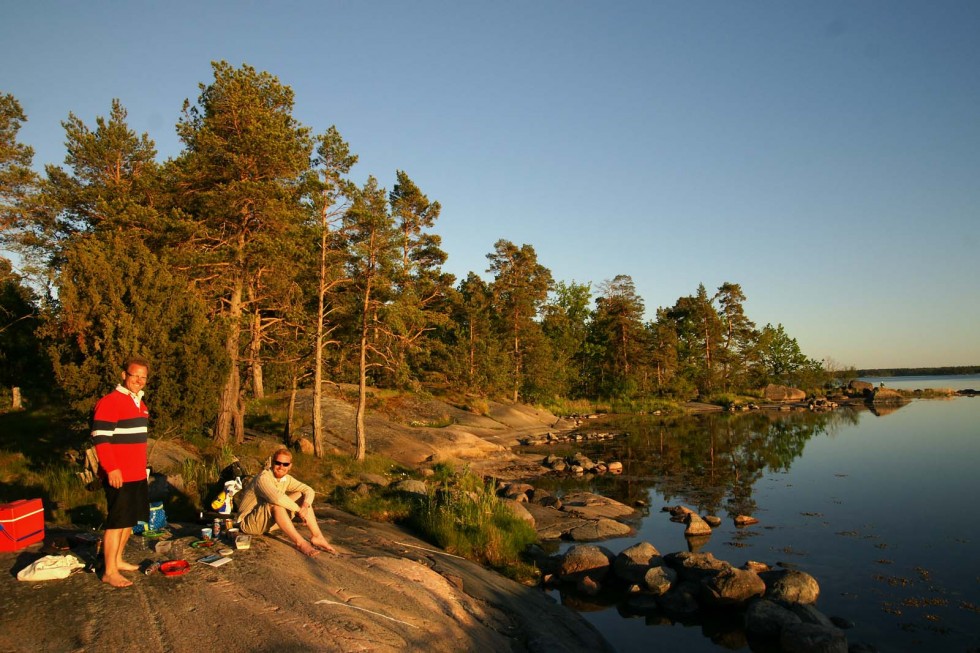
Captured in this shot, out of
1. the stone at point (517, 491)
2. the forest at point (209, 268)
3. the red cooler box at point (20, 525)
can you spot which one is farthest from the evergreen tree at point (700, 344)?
the red cooler box at point (20, 525)

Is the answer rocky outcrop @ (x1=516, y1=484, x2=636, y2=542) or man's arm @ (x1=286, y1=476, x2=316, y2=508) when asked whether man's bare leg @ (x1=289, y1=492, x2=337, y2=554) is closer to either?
man's arm @ (x1=286, y1=476, x2=316, y2=508)

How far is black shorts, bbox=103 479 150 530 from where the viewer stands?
700 centimetres

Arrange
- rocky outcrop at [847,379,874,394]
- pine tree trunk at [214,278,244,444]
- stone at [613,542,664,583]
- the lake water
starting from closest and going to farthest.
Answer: the lake water → stone at [613,542,664,583] → pine tree trunk at [214,278,244,444] → rocky outcrop at [847,379,874,394]

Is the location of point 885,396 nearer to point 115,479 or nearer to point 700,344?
point 700,344

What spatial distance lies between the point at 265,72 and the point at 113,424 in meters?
18.1

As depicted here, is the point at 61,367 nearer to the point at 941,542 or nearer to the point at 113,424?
the point at 113,424

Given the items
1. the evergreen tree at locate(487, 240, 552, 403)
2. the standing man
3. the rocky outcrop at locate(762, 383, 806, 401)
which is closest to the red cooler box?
the standing man

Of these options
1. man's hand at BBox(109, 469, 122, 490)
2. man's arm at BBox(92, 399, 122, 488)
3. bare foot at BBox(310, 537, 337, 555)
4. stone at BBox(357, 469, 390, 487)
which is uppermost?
man's arm at BBox(92, 399, 122, 488)

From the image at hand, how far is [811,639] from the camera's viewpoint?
31.0ft

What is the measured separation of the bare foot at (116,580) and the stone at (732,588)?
9.91m

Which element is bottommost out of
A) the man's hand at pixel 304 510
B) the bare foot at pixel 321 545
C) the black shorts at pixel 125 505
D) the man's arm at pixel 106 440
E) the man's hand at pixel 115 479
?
the bare foot at pixel 321 545

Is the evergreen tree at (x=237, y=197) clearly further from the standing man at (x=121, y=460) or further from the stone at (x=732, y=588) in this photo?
the stone at (x=732, y=588)

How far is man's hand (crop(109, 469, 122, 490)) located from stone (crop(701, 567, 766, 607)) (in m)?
10.3

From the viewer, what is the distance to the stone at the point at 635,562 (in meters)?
12.7
